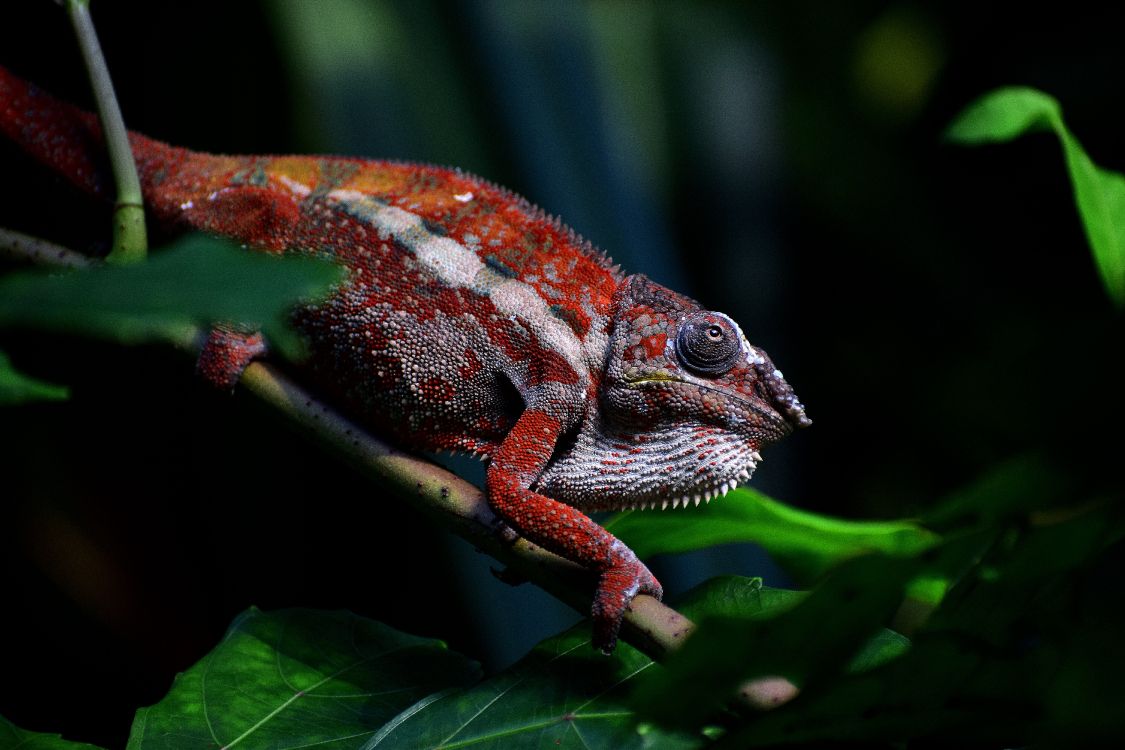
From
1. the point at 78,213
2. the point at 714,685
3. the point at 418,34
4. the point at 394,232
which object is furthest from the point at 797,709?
the point at 418,34

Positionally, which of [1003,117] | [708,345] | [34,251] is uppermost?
[1003,117]

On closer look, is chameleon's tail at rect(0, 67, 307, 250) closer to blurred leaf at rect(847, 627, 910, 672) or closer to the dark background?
the dark background

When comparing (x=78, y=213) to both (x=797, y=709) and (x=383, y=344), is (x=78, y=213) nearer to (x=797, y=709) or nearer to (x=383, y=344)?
(x=383, y=344)

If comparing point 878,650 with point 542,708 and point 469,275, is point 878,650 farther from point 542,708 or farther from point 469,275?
point 469,275

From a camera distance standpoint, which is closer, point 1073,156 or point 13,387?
point 13,387

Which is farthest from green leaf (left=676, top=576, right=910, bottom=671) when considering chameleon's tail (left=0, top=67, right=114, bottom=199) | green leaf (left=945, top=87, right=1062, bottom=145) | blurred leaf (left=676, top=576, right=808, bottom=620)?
chameleon's tail (left=0, top=67, right=114, bottom=199)

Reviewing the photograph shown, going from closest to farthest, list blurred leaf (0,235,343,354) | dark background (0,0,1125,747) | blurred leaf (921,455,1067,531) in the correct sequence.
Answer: blurred leaf (0,235,343,354), blurred leaf (921,455,1067,531), dark background (0,0,1125,747)

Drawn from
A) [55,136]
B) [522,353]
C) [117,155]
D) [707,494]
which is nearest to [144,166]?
[55,136]
